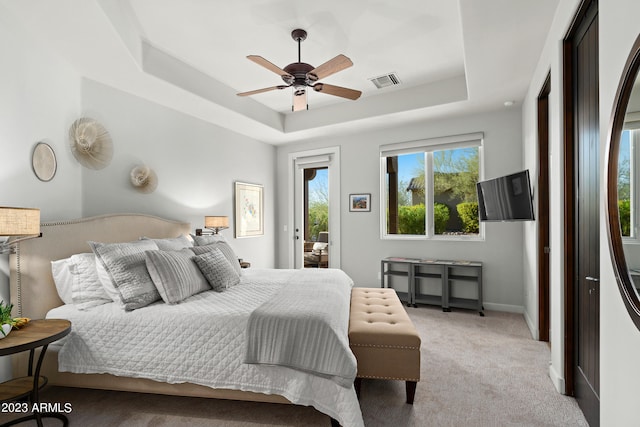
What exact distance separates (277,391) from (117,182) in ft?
8.73

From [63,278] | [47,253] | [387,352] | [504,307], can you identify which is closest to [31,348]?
[63,278]

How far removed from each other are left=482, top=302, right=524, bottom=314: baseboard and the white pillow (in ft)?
14.7

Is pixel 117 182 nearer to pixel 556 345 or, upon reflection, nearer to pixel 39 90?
pixel 39 90

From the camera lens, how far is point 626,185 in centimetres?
117

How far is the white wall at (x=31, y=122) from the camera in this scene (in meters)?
2.32

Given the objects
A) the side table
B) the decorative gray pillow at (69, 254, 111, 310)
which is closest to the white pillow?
the decorative gray pillow at (69, 254, 111, 310)

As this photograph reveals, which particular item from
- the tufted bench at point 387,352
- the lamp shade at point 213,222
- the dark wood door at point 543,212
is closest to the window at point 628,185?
the tufted bench at point 387,352

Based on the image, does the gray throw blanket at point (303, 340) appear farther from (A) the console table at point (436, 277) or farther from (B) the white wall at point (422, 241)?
(B) the white wall at point (422, 241)

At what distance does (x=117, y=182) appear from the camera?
3.29 meters

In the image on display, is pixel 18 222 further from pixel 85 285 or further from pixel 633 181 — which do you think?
pixel 633 181

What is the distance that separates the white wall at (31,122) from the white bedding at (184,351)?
0.75 meters

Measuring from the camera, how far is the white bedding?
186 cm

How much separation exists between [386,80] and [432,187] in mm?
1671

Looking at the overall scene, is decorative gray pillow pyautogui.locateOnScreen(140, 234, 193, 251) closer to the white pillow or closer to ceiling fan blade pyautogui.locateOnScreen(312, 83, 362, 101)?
the white pillow
